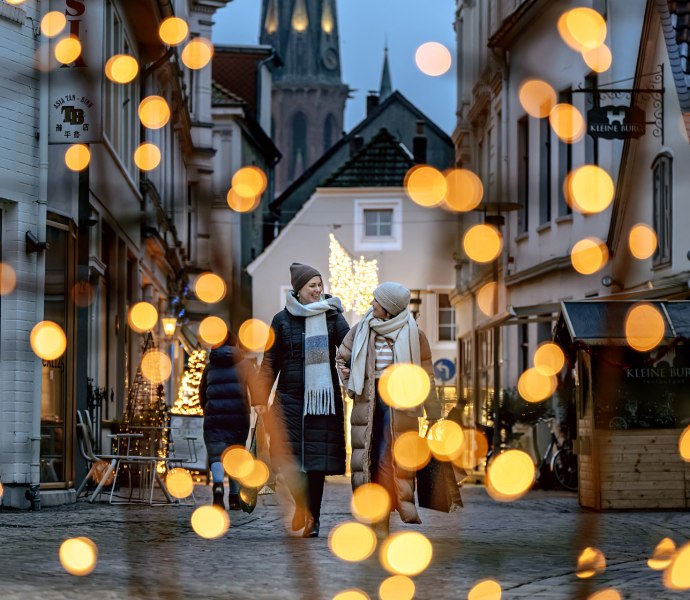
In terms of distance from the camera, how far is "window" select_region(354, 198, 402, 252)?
1641 inches

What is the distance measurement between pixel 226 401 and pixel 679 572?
18.2 ft

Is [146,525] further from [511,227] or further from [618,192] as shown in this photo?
[511,227]

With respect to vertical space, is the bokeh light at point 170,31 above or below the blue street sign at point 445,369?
above

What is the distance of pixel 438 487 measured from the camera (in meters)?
8.45

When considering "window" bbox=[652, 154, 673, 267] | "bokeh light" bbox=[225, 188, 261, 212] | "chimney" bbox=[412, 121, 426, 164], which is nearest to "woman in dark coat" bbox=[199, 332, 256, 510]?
"window" bbox=[652, 154, 673, 267]

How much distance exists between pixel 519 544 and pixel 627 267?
10149mm

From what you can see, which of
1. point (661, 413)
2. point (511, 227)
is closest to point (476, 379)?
point (511, 227)

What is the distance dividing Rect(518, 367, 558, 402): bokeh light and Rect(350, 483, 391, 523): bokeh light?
9415 millimetres

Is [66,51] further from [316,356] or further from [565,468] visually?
[565,468]

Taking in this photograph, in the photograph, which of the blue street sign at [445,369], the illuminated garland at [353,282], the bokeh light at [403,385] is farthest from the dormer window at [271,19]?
the bokeh light at [403,385]

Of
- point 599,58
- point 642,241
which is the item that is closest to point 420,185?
point 599,58

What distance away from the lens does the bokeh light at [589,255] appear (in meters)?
19.0

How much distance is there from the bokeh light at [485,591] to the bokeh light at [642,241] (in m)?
10.7

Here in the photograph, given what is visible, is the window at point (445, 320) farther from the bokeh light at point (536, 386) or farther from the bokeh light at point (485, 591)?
the bokeh light at point (485, 591)
